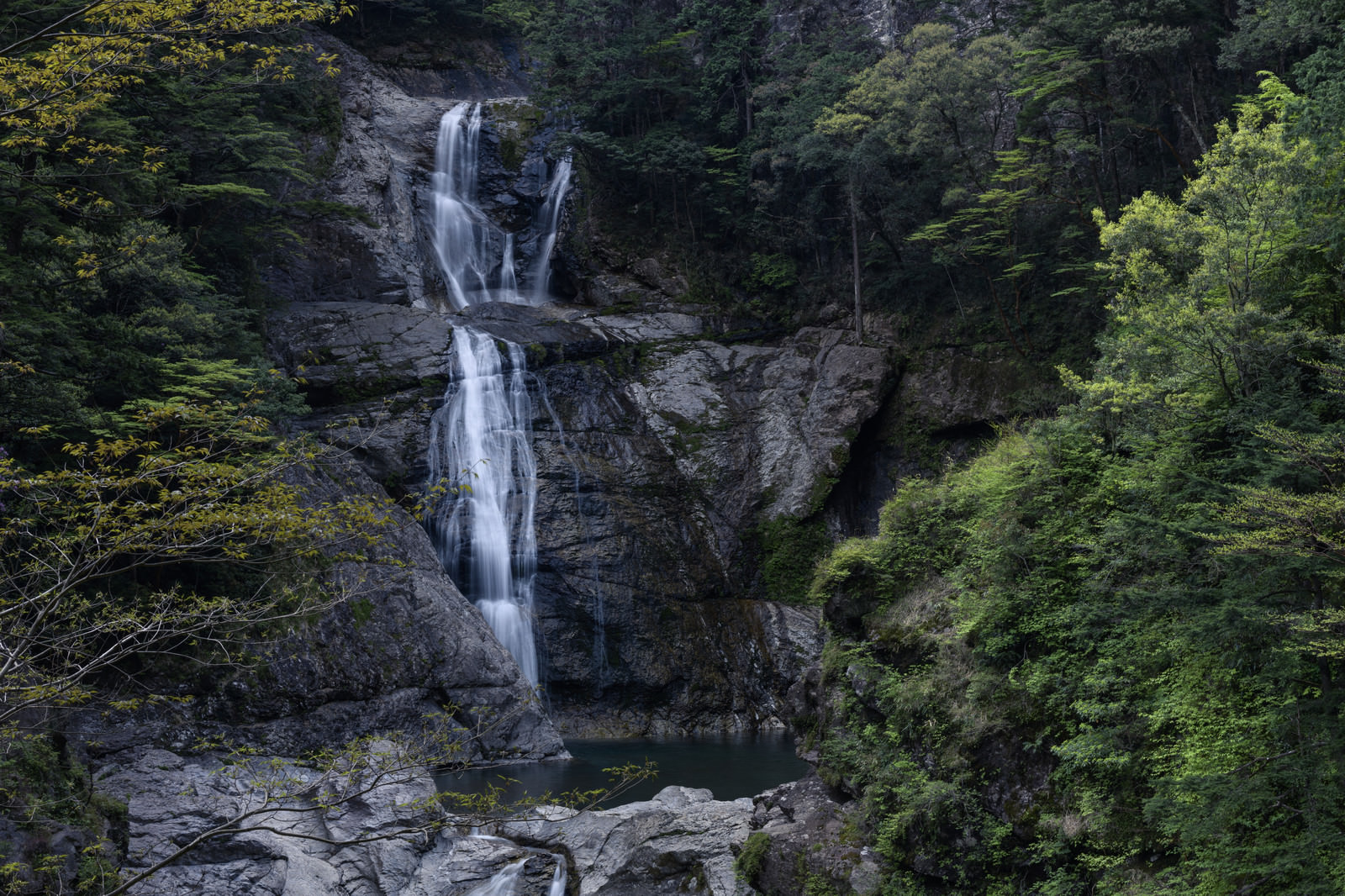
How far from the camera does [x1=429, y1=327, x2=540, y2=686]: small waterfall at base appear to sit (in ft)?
73.7

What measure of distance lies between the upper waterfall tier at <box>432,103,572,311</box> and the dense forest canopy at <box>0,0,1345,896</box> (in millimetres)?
5500

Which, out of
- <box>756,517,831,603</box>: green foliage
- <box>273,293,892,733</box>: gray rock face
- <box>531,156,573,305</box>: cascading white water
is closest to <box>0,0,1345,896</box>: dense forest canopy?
<box>273,293,892,733</box>: gray rock face

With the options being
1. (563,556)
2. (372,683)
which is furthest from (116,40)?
(563,556)

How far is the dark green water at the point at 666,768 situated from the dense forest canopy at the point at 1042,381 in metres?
5.46

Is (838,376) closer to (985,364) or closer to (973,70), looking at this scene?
(985,364)

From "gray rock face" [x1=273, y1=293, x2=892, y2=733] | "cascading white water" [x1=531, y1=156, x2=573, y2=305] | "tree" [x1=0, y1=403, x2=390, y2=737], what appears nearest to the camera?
"tree" [x1=0, y1=403, x2=390, y2=737]

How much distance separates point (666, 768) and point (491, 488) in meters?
9.29

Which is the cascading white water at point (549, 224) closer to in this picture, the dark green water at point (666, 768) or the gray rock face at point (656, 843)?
the dark green water at point (666, 768)

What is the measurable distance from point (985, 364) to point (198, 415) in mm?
22156

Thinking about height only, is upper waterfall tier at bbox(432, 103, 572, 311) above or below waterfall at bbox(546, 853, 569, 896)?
above

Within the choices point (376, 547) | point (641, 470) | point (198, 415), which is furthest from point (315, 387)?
point (198, 415)

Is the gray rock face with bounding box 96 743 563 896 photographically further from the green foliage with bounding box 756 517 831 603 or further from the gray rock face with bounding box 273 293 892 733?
the green foliage with bounding box 756 517 831 603

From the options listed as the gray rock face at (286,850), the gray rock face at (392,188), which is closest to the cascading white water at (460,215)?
the gray rock face at (392,188)

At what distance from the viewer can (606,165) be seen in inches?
1232
